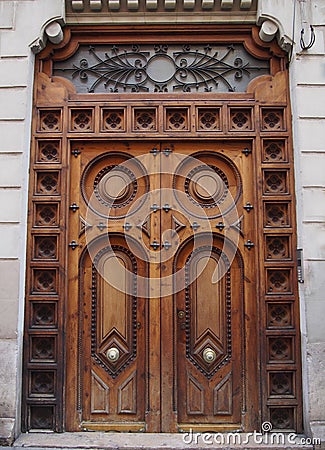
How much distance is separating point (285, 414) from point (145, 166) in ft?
8.83

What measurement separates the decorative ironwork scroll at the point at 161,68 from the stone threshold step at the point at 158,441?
3.31m

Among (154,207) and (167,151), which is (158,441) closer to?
(154,207)

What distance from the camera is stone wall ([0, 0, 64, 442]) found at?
4.69 meters

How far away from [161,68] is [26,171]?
5.59ft

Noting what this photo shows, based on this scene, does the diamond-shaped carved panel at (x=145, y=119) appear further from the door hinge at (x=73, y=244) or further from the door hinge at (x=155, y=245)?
the door hinge at (x=73, y=244)

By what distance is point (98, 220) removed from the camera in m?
5.16

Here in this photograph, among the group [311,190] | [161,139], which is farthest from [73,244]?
[311,190]

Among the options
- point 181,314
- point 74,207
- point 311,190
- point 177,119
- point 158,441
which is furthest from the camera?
point 177,119

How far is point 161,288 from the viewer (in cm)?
503

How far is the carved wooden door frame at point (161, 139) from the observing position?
16.0 feet

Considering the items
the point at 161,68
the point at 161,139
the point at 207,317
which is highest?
the point at 161,68

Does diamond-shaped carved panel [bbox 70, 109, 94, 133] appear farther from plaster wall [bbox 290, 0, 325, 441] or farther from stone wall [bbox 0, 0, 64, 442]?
plaster wall [bbox 290, 0, 325, 441]

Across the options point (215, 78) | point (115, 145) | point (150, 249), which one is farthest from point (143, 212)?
point (215, 78)

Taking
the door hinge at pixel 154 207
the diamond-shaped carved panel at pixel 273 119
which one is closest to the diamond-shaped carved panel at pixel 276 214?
the diamond-shaped carved panel at pixel 273 119
